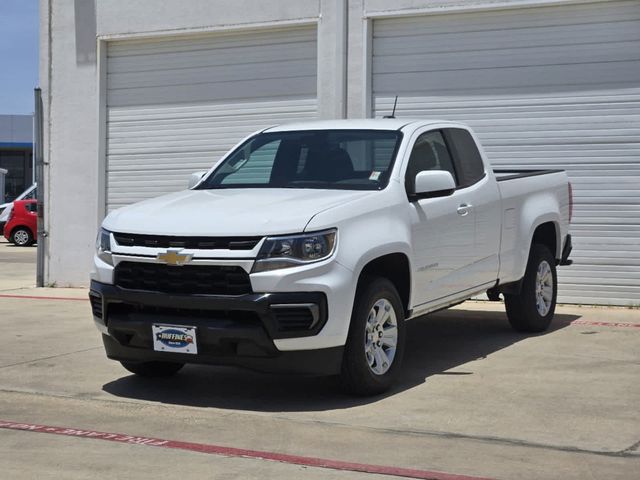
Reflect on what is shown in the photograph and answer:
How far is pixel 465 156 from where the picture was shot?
9422 mm

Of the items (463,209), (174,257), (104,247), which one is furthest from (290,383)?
(463,209)

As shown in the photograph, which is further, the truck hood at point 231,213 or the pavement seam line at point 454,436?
the truck hood at point 231,213

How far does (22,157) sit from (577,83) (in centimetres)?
4978

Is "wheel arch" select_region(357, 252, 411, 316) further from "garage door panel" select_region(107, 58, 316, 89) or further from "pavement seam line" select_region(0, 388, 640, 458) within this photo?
"garage door panel" select_region(107, 58, 316, 89)

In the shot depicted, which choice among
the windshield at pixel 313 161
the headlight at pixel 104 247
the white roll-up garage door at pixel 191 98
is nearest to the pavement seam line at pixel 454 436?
the headlight at pixel 104 247

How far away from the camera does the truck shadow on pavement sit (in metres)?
7.56

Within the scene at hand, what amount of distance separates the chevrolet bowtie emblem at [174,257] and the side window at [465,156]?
2826 millimetres

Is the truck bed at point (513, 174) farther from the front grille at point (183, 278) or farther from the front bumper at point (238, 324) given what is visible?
the front grille at point (183, 278)

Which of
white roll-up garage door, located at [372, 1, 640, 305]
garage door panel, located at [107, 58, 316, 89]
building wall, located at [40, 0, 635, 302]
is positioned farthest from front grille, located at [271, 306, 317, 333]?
building wall, located at [40, 0, 635, 302]

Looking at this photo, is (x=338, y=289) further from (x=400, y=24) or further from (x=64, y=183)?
(x=64, y=183)

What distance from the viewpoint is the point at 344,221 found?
287 inches

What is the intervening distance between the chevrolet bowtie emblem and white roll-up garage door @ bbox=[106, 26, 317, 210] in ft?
24.0

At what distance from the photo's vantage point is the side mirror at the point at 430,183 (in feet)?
26.5

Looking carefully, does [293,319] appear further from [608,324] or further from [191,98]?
[191,98]
